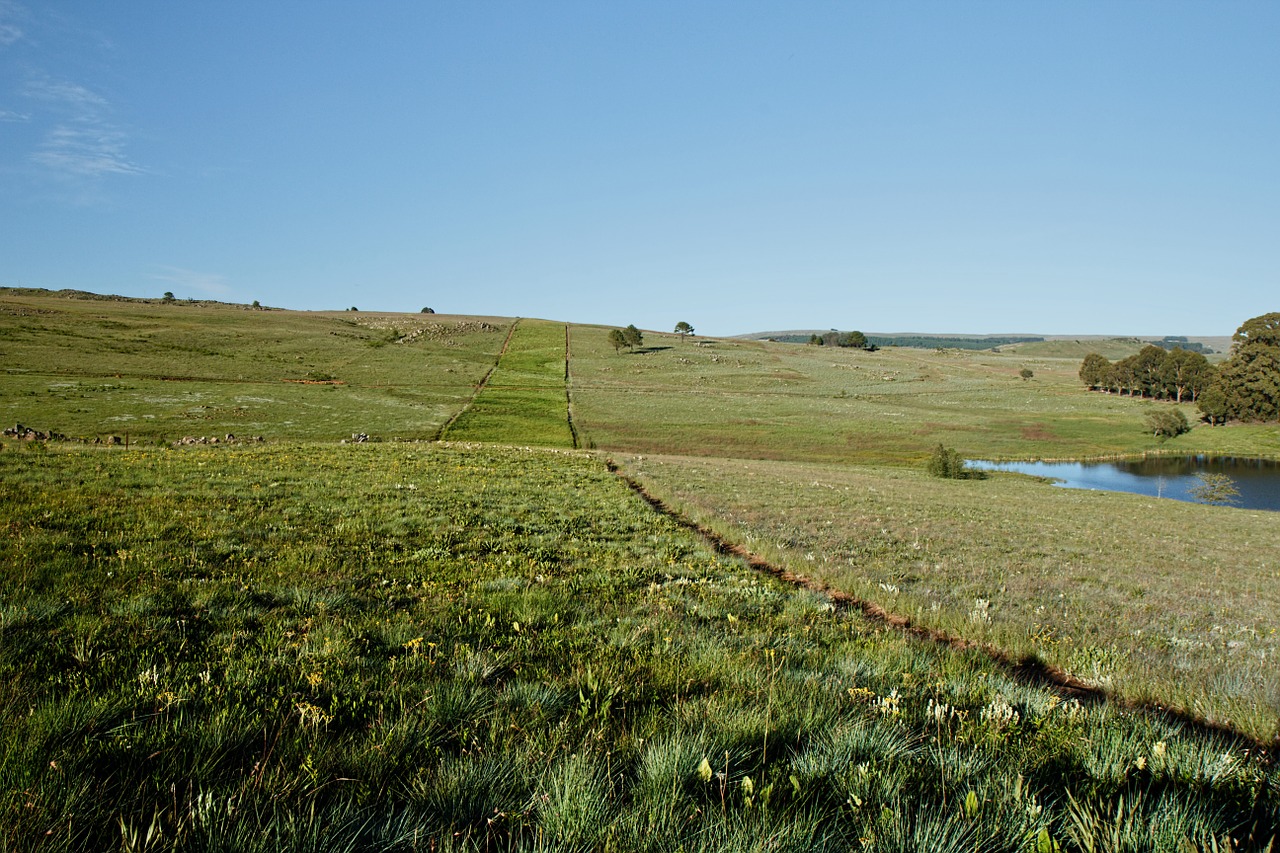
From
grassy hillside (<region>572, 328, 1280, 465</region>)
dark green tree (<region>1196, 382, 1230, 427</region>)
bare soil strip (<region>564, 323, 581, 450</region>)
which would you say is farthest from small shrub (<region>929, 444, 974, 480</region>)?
dark green tree (<region>1196, 382, 1230, 427</region>)

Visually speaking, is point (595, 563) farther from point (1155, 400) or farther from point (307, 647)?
point (1155, 400)

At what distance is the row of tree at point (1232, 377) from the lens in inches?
3610

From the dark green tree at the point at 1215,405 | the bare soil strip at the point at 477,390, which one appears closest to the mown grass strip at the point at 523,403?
the bare soil strip at the point at 477,390

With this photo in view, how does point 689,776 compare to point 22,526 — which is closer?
point 689,776

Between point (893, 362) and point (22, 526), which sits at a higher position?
point (893, 362)

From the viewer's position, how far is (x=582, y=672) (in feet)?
16.8

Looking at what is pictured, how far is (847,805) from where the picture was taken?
323cm

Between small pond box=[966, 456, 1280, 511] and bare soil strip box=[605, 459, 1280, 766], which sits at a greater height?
bare soil strip box=[605, 459, 1280, 766]

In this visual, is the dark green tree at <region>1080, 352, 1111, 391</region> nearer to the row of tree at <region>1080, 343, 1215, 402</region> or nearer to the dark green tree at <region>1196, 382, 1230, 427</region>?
the row of tree at <region>1080, 343, 1215, 402</region>

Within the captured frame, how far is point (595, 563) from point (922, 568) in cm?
905

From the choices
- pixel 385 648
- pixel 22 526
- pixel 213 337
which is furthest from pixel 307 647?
pixel 213 337

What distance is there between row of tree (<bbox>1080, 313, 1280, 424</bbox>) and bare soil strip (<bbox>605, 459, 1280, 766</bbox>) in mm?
122373

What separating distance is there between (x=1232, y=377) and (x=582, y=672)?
13485 cm

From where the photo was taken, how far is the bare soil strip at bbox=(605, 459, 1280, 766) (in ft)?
17.8
